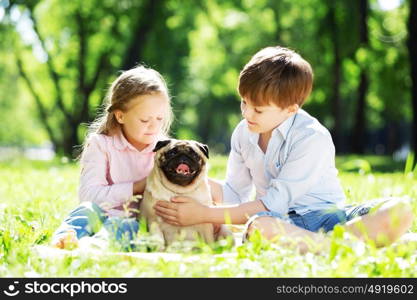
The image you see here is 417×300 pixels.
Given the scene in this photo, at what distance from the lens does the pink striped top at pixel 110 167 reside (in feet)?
15.0

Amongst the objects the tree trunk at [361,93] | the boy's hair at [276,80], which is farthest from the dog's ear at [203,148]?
the tree trunk at [361,93]

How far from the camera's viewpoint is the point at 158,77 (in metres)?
4.95

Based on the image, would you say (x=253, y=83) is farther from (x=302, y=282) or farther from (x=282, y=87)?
(x=302, y=282)

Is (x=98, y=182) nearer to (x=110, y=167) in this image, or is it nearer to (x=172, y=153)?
(x=110, y=167)

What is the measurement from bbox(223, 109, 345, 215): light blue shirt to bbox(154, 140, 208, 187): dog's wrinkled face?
51cm

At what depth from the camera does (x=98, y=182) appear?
4637 millimetres

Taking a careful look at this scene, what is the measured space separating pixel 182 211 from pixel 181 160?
1.12ft

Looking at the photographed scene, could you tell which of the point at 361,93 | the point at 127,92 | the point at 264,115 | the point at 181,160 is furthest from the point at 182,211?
the point at 361,93

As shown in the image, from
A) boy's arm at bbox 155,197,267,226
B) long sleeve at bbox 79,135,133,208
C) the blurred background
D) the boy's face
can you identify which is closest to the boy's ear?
the boy's face

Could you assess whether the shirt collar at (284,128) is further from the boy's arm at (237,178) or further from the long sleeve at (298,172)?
the boy's arm at (237,178)

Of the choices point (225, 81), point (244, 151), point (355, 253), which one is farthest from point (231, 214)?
point (225, 81)

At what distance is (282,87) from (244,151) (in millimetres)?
758

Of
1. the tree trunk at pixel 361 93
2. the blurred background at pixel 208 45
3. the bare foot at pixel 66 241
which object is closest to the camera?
the bare foot at pixel 66 241

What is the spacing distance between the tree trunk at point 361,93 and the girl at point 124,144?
16.2 m
